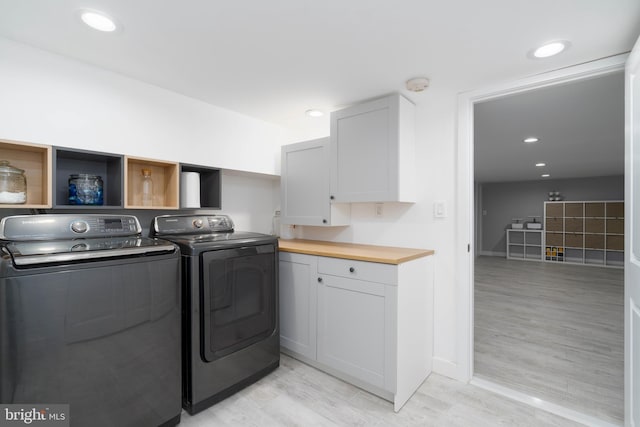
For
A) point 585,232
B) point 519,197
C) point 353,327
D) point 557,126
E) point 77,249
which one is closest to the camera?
point 77,249

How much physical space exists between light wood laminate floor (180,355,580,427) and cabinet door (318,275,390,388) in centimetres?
15

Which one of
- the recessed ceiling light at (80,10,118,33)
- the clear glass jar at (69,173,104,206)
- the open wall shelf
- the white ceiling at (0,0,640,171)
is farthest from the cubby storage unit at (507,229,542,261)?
the recessed ceiling light at (80,10,118,33)

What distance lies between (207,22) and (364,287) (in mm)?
1688

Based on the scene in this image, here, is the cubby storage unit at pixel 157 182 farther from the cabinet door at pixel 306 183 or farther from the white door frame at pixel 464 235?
the white door frame at pixel 464 235

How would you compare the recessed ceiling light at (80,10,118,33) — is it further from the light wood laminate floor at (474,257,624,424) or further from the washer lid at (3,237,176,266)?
the light wood laminate floor at (474,257,624,424)

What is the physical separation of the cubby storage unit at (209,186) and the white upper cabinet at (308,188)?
2.13ft

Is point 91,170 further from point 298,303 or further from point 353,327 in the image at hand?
point 353,327

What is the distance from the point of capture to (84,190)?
1849 millimetres

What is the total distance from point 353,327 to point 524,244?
820 cm

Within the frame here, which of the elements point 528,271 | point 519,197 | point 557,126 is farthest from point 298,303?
point 519,197

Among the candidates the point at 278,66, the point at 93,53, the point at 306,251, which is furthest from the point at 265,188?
the point at 93,53

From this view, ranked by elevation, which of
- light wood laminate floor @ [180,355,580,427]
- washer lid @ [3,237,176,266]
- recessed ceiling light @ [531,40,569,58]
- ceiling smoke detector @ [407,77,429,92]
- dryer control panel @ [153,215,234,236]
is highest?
recessed ceiling light @ [531,40,569,58]

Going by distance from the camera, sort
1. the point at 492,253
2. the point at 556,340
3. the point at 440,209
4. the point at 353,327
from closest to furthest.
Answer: the point at 353,327 < the point at 440,209 < the point at 556,340 < the point at 492,253

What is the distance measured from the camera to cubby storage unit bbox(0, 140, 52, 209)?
5.33 feet
